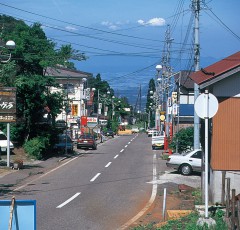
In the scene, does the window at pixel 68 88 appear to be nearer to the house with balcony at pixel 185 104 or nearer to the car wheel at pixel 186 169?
the house with balcony at pixel 185 104

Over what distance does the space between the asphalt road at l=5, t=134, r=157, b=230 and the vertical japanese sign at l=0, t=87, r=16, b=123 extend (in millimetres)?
3504

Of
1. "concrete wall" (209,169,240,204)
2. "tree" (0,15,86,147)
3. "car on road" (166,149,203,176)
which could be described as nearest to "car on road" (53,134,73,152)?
"tree" (0,15,86,147)

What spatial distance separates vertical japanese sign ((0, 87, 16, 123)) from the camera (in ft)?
91.0

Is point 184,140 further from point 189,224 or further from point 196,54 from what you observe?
point 189,224

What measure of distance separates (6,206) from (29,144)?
31.0m

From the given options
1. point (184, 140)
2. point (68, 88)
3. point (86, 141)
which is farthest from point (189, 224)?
point (68, 88)

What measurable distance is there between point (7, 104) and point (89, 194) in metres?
8.49

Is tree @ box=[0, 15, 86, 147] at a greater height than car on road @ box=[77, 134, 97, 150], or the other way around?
tree @ box=[0, 15, 86, 147]

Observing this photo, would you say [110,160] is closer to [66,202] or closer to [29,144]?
[29,144]

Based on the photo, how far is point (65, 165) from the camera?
36.2 meters

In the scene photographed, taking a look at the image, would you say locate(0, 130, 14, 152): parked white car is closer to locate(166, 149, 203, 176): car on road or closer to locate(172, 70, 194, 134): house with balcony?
locate(166, 149, 203, 176): car on road

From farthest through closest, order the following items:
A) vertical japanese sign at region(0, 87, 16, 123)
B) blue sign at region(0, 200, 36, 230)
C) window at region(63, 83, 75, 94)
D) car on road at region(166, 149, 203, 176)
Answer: window at region(63, 83, 75, 94) → car on road at region(166, 149, 203, 176) → vertical japanese sign at region(0, 87, 16, 123) → blue sign at region(0, 200, 36, 230)

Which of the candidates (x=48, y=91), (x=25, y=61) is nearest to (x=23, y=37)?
(x=25, y=61)

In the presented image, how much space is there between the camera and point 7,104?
28.2 meters
